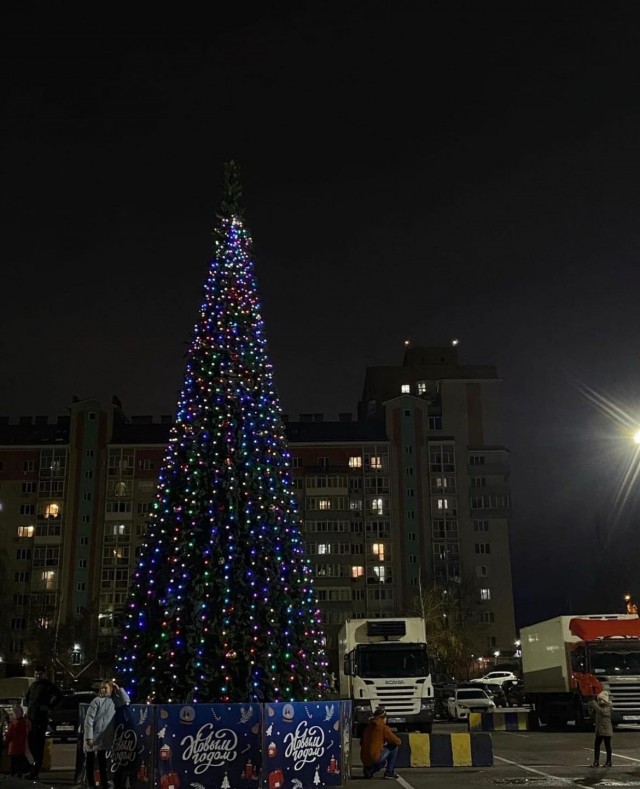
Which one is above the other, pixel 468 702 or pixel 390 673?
pixel 390 673

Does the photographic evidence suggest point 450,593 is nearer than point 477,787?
No

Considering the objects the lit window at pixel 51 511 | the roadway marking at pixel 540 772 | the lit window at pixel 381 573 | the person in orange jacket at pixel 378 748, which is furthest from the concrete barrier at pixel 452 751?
the lit window at pixel 51 511

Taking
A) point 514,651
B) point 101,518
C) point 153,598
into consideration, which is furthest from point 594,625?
point 101,518

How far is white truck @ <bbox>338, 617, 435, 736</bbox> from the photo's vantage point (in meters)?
27.5

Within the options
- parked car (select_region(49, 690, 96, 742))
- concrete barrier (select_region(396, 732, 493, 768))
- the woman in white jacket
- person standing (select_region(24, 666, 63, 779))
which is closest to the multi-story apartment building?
parked car (select_region(49, 690, 96, 742))

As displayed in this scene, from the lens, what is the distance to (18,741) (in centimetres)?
1666

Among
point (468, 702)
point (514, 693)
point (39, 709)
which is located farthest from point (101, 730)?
point (514, 693)

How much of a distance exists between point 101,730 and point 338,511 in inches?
3272

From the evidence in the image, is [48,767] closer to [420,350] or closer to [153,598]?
[153,598]

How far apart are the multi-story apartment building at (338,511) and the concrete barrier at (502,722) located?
5723 centimetres

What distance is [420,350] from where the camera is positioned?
11312cm

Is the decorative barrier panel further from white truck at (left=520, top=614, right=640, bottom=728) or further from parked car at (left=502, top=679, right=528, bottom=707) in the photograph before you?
parked car at (left=502, top=679, right=528, bottom=707)

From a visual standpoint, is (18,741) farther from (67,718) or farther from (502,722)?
(502,722)

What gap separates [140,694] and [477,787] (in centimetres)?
647
